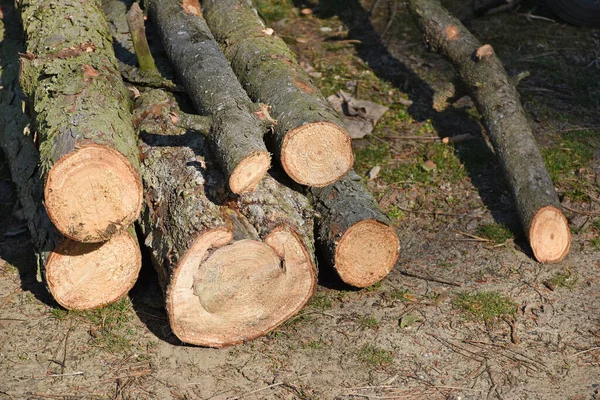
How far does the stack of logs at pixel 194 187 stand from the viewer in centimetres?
446

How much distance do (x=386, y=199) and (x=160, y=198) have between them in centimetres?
203

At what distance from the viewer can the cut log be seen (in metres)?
4.51

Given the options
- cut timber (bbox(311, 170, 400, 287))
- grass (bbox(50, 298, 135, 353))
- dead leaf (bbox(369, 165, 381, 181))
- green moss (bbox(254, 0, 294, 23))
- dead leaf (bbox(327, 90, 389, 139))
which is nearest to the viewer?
grass (bbox(50, 298, 135, 353))

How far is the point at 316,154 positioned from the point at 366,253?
2.41ft

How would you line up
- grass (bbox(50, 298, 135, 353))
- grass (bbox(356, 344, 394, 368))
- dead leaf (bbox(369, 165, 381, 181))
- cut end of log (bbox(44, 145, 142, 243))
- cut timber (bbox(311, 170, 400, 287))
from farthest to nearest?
dead leaf (bbox(369, 165, 381, 181)), cut timber (bbox(311, 170, 400, 287)), grass (bbox(50, 298, 135, 353)), grass (bbox(356, 344, 394, 368)), cut end of log (bbox(44, 145, 142, 243))

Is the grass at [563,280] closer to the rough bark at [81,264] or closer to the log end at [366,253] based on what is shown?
the log end at [366,253]

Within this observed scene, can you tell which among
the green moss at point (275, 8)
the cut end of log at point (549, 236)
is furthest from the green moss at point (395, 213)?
the green moss at point (275, 8)

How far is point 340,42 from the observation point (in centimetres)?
816

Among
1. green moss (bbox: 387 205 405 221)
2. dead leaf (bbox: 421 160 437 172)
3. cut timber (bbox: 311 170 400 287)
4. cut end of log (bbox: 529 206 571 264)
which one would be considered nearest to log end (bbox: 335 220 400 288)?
cut timber (bbox: 311 170 400 287)

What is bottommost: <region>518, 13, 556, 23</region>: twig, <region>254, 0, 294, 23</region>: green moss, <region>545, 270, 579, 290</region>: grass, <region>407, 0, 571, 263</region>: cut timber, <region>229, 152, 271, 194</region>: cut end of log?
<region>254, 0, 294, 23</region>: green moss

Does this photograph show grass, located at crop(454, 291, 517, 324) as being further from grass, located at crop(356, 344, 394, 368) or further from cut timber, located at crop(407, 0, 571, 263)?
grass, located at crop(356, 344, 394, 368)

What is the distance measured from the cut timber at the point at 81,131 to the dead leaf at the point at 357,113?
2273 millimetres

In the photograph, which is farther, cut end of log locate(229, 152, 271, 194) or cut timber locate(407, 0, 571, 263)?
cut timber locate(407, 0, 571, 263)

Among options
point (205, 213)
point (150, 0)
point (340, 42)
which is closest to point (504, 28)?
point (340, 42)
